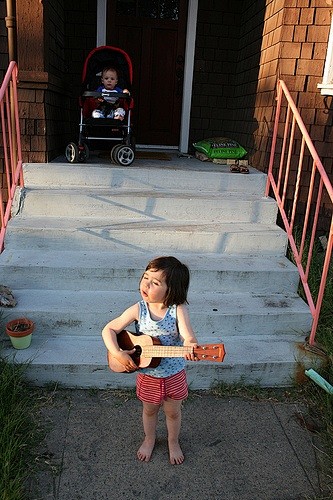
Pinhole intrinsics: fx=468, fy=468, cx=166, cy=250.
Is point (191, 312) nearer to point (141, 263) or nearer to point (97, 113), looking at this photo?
point (141, 263)

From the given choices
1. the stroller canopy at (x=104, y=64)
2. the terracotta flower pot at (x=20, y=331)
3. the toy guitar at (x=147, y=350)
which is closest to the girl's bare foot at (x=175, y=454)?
the toy guitar at (x=147, y=350)

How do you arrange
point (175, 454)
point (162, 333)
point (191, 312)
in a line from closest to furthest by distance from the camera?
1. point (162, 333)
2. point (175, 454)
3. point (191, 312)

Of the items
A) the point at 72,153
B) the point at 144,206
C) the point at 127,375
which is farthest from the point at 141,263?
the point at 72,153

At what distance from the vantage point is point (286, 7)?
437cm

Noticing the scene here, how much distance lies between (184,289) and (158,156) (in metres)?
3.90

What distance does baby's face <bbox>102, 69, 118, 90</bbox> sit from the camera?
488 cm

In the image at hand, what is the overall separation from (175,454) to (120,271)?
4.68ft

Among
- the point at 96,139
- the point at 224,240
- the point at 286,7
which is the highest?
the point at 286,7

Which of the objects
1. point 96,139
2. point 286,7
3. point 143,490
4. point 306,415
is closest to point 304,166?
point 286,7

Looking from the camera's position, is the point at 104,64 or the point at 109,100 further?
the point at 104,64

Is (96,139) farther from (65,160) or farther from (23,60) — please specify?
(23,60)

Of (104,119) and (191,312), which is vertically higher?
(104,119)

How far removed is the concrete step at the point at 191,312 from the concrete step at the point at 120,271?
0.08 meters

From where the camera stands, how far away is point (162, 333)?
2127 millimetres
